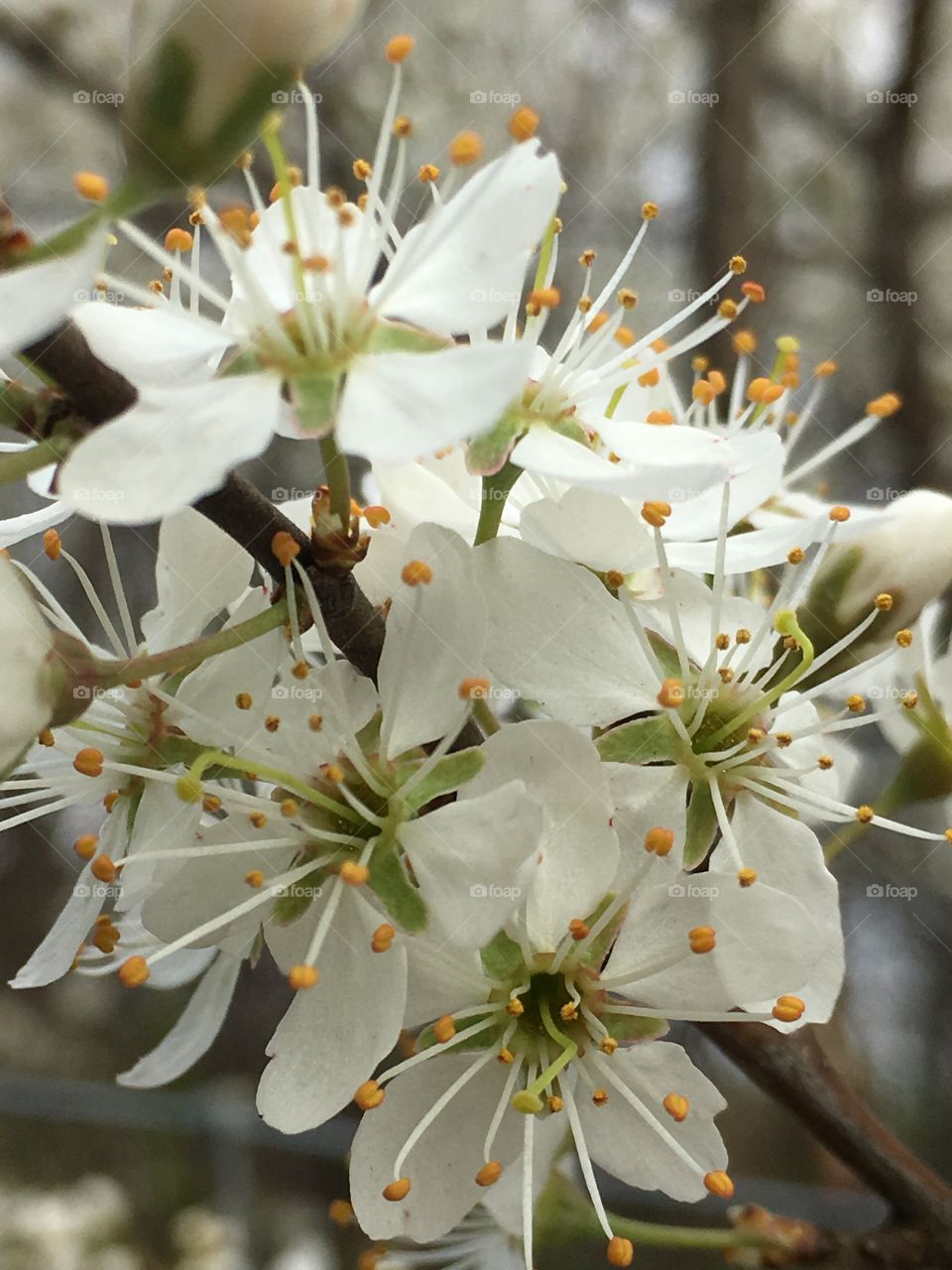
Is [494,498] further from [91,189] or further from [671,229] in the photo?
[671,229]

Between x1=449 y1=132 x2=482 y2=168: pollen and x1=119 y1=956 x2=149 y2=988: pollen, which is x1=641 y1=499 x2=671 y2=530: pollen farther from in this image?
x1=119 y1=956 x2=149 y2=988: pollen

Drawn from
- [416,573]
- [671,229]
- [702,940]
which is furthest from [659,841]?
[671,229]

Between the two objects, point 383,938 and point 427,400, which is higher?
point 427,400

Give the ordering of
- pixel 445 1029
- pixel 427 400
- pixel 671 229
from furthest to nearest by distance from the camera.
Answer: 1. pixel 671 229
2. pixel 445 1029
3. pixel 427 400

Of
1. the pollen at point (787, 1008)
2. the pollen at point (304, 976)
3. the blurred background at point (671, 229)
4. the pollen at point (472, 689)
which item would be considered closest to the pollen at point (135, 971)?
the pollen at point (304, 976)

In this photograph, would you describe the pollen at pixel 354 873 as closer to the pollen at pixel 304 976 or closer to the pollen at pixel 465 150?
the pollen at pixel 304 976

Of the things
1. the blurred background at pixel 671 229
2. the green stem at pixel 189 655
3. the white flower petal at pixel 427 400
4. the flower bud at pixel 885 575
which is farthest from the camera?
the blurred background at pixel 671 229

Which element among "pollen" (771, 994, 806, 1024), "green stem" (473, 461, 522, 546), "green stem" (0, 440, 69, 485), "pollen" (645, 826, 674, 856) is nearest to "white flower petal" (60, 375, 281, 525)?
"green stem" (0, 440, 69, 485)

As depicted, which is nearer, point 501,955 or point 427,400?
point 427,400
